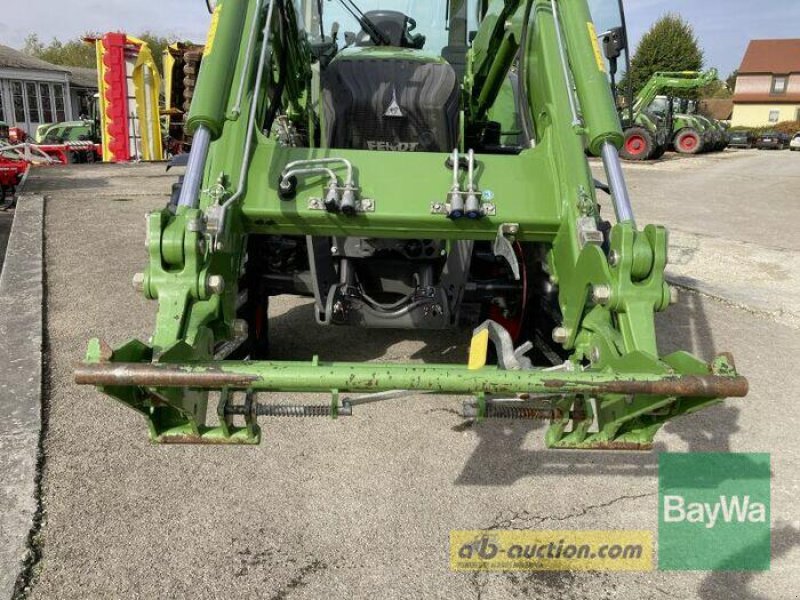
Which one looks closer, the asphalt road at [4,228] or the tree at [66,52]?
the asphalt road at [4,228]

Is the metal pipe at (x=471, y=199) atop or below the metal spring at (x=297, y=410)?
atop

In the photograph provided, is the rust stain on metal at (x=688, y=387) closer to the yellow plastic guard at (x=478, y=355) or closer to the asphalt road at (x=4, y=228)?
the yellow plastic guard at (x=478, y=355)

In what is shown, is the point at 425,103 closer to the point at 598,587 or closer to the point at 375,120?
the point at 375,120

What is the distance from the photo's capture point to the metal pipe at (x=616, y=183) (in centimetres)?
286

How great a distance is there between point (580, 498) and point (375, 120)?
234 cm

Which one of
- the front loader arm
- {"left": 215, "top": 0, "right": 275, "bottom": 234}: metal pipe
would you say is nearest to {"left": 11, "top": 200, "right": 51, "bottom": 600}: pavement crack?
{"left": 215, "top": 0, "right": 275, "bottom": 234}: metal pipe

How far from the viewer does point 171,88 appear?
18734 mm

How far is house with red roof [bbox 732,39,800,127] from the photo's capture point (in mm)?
62906

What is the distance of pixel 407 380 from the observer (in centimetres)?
219

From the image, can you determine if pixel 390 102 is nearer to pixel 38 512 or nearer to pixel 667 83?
pixel 38 512

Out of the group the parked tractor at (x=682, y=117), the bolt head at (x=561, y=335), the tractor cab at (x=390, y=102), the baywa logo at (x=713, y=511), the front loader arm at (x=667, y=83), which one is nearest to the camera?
the baywa logo at (x=713, y=511)

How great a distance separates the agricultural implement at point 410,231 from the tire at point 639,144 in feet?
64.8

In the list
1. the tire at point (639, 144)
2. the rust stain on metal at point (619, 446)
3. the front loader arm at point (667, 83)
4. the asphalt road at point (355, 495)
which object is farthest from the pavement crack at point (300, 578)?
the front loader arm at point (667, 83)

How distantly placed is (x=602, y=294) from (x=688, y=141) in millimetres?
27984
